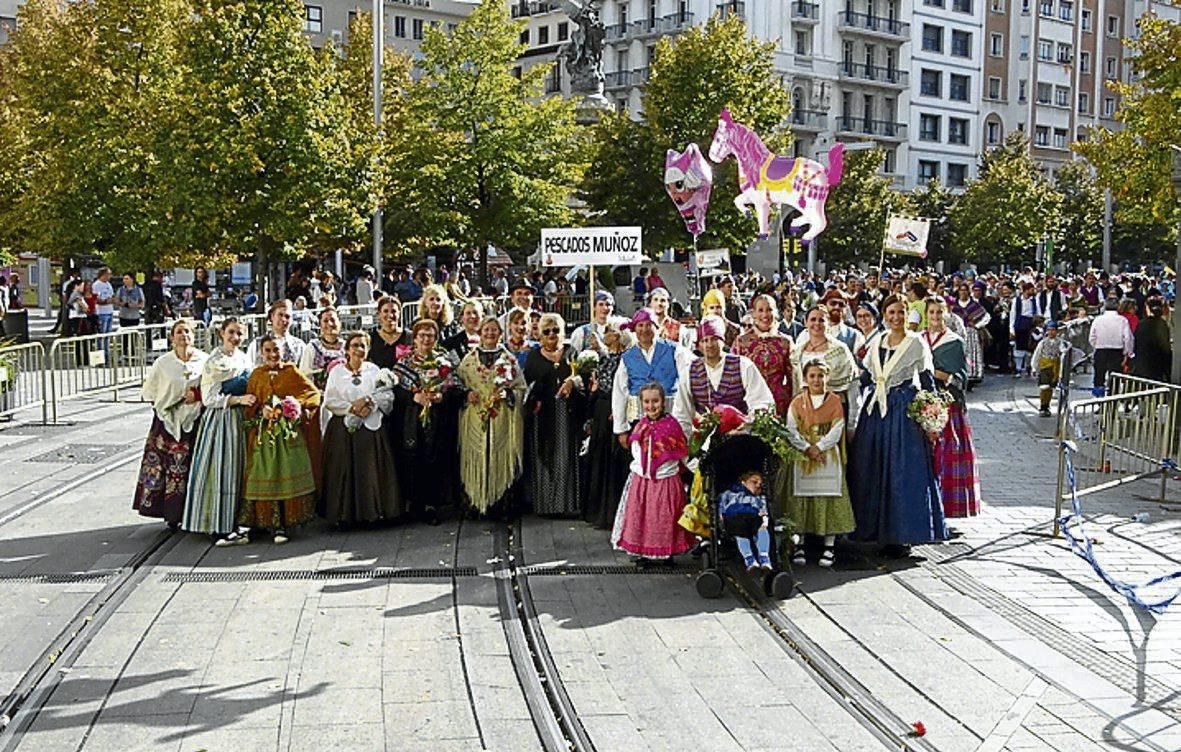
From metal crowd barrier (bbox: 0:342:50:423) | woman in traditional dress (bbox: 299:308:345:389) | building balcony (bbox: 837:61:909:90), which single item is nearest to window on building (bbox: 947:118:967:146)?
building balcony (bbox: 837:61:909:90)

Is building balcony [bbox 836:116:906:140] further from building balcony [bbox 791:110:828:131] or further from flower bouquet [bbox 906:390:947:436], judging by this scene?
flower bouquet [bbox 906:390:947:436]

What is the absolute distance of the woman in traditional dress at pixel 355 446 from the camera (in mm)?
10938

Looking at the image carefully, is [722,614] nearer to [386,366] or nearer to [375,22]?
[386,366]

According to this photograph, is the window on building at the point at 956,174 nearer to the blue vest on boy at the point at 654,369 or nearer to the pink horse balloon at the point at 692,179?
the pink horse balloon at the point at 692,179

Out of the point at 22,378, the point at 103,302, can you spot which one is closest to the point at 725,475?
the point at 22,378

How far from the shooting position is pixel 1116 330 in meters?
18.2

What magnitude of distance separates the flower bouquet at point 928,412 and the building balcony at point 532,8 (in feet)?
235

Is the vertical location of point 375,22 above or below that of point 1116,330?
above

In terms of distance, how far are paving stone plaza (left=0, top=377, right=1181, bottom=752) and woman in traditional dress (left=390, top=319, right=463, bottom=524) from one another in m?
0.37

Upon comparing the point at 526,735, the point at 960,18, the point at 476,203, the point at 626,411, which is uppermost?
the point at 960,18

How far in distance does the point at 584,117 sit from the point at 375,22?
12.8 meters

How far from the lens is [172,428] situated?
10.6 m

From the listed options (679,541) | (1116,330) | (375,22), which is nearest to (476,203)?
(375,22)

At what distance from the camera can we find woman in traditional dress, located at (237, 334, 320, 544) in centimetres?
1051
